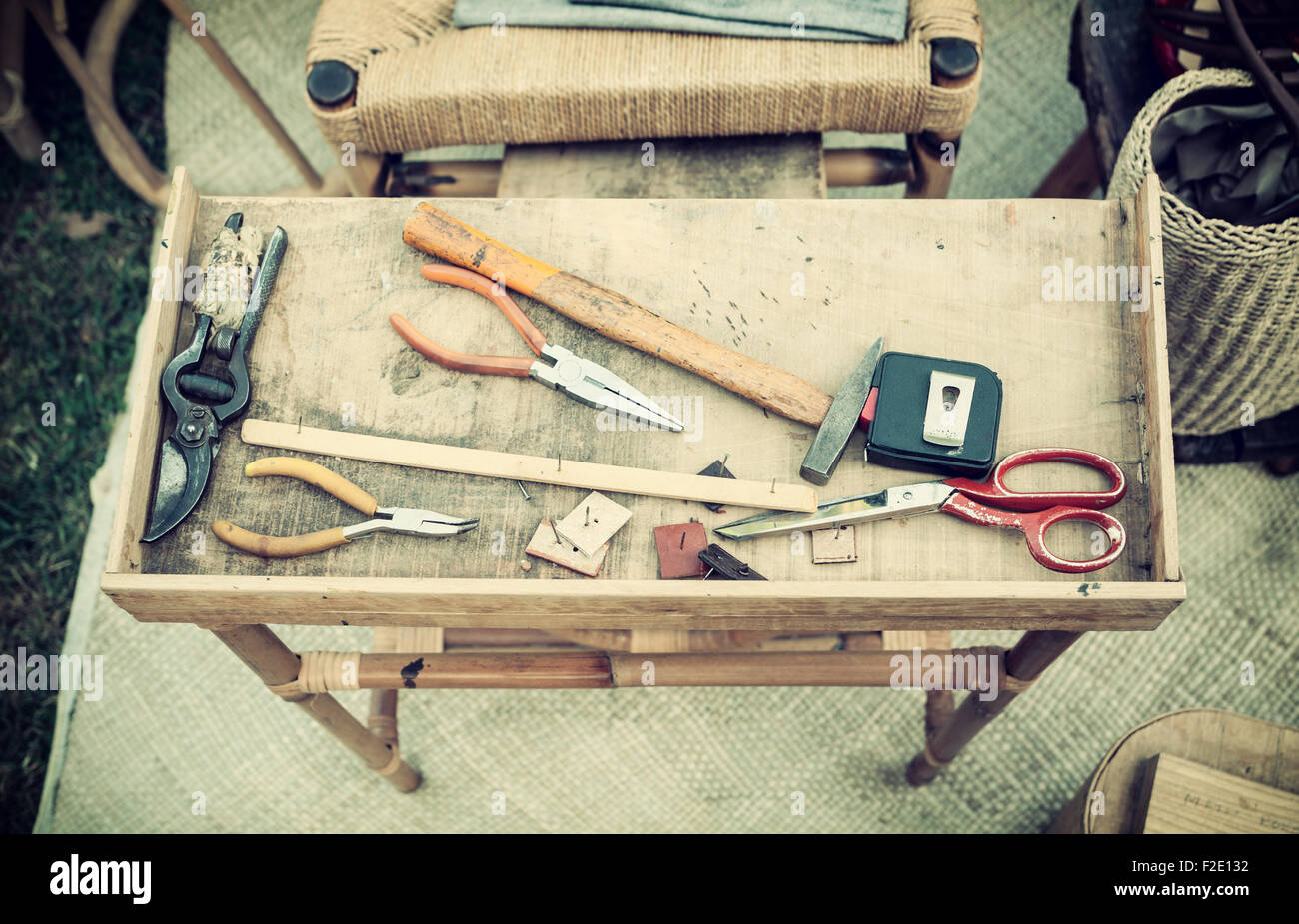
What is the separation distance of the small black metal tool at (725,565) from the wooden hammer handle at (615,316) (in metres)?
0.18

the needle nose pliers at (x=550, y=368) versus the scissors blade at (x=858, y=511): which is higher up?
the needle nose pliers at (x=550, y=368)

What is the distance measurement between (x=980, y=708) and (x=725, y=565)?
61 cm

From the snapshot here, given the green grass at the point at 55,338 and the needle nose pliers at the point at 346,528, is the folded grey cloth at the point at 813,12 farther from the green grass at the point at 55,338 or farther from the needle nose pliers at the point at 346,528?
the green grass at the point at 55,338

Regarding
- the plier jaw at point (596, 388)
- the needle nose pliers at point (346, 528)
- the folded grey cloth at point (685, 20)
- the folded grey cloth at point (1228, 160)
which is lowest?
the needle nose pliers at point (346, 528)

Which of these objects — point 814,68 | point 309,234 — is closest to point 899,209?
point 814,68

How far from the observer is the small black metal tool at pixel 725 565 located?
99 cm

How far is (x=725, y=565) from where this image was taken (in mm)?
989

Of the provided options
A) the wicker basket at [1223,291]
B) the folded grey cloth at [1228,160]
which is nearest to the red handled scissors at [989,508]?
the wicker basket at [1223,291]

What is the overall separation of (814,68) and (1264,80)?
0.61 m

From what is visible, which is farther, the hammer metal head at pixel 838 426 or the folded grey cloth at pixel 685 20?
the folded grey cloth at pixel 685 20

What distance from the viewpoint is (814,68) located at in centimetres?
134

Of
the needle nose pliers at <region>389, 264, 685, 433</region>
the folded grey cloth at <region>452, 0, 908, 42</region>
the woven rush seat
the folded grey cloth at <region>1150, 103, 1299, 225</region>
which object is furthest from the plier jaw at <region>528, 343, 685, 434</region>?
the folded grey cloth at <region>1150, 103, 1299, 225</region>

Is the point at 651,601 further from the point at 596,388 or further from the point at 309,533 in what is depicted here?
the point at 309,533

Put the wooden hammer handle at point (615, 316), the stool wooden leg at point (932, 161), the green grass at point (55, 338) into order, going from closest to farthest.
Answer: the wooden hammer handle at point (615, 316), the stool wooden leg at point (932, 161), the green grass at point (55, 338)
